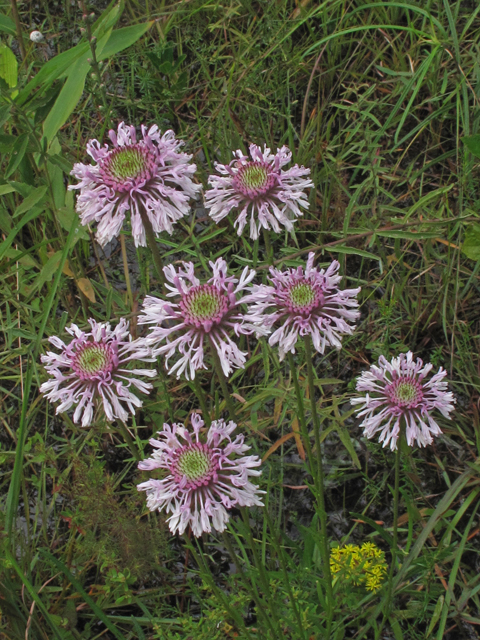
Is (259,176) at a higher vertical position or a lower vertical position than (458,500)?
higher

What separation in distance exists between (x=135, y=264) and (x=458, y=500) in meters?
1.82

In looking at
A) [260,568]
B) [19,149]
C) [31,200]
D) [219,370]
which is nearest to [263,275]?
[31,200]

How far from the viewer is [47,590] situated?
246cm

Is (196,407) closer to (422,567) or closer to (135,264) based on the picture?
(135,264)

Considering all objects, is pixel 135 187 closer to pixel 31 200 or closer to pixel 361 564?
pixel 31 200

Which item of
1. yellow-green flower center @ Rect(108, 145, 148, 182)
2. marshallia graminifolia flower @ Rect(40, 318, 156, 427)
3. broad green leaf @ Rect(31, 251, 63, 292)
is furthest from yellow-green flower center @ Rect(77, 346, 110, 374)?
broad green leaf @ Rect(31, 251, 63, 292)

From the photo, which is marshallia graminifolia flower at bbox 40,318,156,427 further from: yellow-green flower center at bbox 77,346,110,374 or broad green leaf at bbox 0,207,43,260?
broad green leaf at bbox 0,207,43,260

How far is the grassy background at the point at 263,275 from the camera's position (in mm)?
2340

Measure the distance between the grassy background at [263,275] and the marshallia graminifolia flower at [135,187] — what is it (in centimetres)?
33

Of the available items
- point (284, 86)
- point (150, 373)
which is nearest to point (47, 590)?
point (150, 373)

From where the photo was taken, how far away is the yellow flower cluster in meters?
2.23

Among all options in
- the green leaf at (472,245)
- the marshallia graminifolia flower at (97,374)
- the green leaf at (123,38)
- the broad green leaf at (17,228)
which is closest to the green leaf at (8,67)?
the green leaf at (123,38)

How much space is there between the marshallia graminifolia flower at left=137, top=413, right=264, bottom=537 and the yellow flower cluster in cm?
70

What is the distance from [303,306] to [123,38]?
1.33 metres
